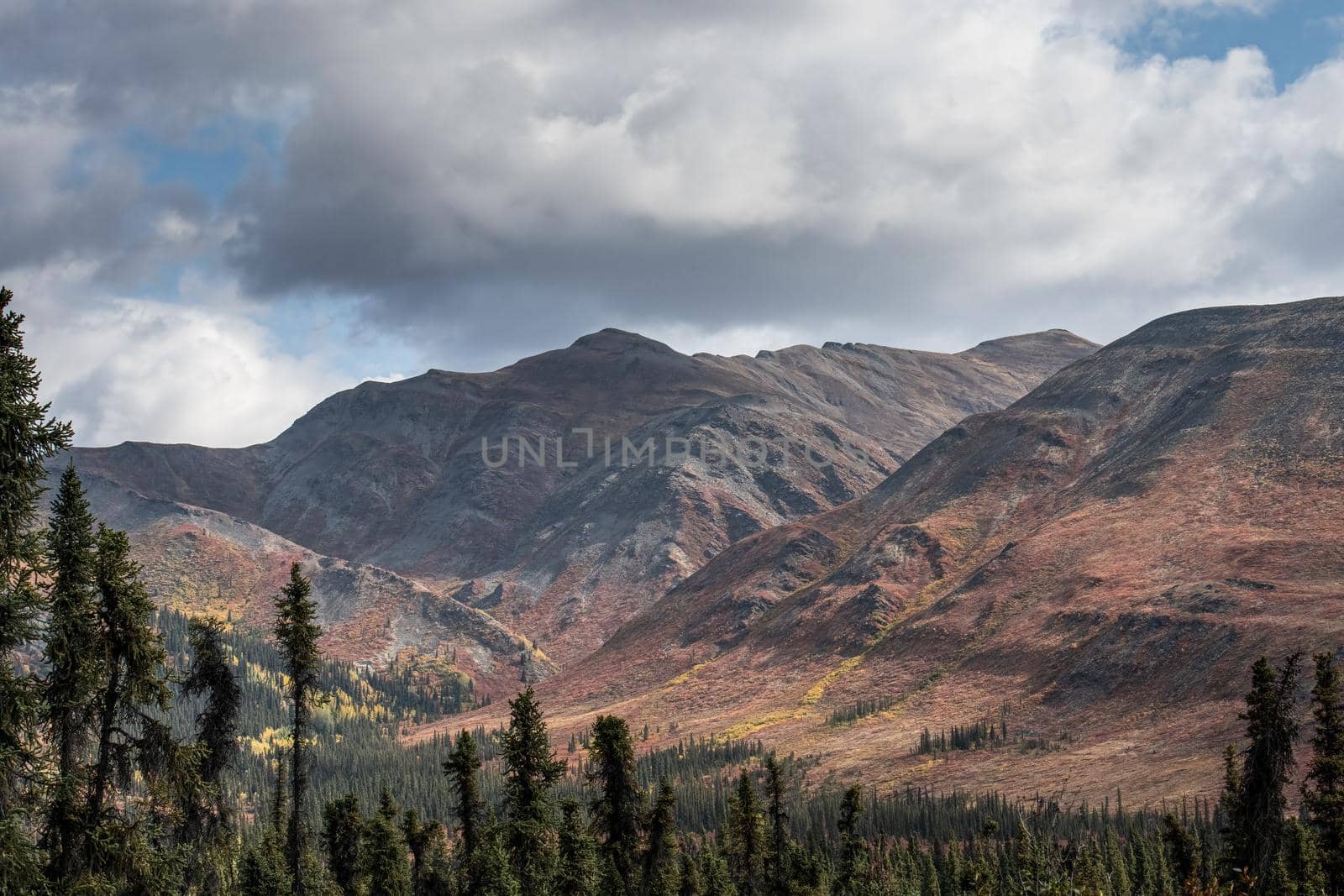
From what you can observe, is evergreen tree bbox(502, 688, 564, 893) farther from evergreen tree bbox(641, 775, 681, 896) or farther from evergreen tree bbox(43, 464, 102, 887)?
evergreen tree bbox(43, 464, 102, 887)

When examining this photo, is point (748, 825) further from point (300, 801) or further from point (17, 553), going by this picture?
point (17, 553)

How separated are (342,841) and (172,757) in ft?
158

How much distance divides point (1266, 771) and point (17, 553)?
144 ft

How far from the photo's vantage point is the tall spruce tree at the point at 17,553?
19.4 metres

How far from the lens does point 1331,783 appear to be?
44375mm

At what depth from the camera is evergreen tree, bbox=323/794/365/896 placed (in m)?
66.3

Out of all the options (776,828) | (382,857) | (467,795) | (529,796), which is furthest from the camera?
(382,857)

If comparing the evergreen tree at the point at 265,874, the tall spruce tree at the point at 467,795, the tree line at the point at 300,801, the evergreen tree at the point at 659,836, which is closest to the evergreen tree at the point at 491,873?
the tree line at the point at 300,801

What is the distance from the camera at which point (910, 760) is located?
17138 centimetres

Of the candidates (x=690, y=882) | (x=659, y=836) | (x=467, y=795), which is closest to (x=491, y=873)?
(x=659, y=836)

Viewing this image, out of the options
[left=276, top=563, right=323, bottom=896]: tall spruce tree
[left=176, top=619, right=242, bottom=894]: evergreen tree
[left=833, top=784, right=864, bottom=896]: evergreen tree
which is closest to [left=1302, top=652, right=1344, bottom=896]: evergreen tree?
[left=833, top=784, right=864, bottom=896]: evergreen tree

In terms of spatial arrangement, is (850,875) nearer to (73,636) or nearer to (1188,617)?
(73,636)

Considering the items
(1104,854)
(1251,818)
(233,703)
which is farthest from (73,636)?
(1104,854)

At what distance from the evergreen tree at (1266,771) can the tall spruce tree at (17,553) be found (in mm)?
41640
